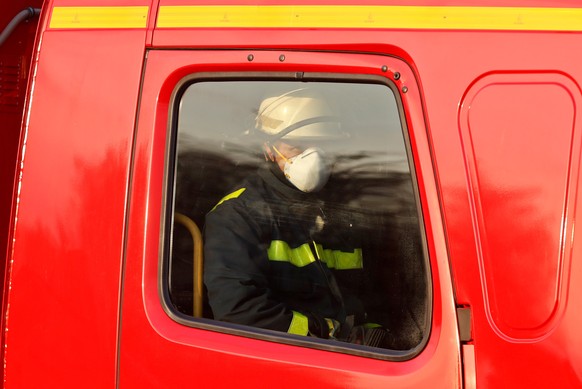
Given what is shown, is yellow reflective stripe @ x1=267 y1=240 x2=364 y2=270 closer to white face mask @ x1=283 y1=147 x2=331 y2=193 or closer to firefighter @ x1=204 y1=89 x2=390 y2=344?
firefighter @ x1=204 y1=89 x2=390 y2=344

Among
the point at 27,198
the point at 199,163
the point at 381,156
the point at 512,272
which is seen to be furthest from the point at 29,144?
the point at 512,272

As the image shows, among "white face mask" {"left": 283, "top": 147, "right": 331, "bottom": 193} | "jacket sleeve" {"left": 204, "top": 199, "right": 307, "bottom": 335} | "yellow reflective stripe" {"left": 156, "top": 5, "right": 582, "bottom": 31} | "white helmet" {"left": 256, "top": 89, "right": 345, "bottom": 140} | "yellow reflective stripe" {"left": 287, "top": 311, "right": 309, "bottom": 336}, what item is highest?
"yellow reflective stripe" {"left": 156, "top": 5, "right": 582, "bottom": 31}

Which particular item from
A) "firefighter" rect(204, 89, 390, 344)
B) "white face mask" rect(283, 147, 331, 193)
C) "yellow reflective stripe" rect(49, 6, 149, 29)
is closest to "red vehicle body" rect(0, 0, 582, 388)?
"yellow reflective stripe" rect(49, 6, 149, 29)

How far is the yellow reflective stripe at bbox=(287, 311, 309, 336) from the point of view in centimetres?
205

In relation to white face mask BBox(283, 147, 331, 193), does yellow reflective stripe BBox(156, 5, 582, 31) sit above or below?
above

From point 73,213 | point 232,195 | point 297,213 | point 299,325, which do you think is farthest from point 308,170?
point 73,213

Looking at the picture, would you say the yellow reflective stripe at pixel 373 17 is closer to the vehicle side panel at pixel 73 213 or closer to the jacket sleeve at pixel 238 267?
the vehicle side panel at pixel 73 213

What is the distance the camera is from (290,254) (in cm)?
212

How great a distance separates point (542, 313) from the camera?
181 centimetres

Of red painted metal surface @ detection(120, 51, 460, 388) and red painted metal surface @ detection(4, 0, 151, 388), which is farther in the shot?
red painted metal surface @ detection(4, 0, 151, 388)

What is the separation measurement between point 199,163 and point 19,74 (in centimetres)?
77

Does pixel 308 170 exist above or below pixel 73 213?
above

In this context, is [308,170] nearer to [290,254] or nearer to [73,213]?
[290,254]

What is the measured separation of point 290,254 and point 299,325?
0.60 feet
